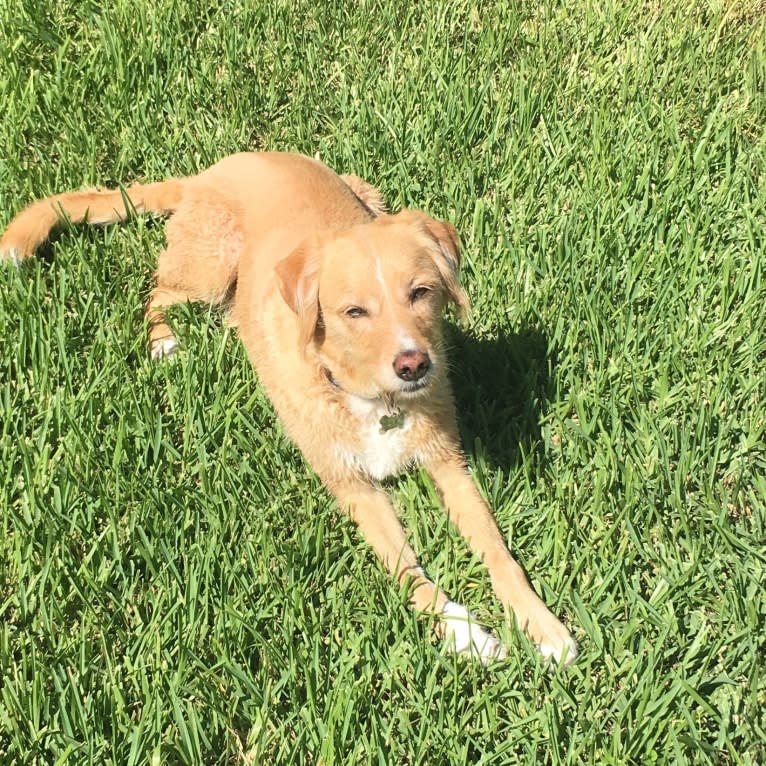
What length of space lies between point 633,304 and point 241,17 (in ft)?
9.85

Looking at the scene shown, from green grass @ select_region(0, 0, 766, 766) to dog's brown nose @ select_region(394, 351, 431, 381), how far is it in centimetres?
70

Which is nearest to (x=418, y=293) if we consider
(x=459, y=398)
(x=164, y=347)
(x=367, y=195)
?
(x=459, y=398)

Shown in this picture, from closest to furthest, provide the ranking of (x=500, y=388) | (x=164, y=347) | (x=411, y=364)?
(x=411, y=364) < (x=500, y=388) < (x=164, y=347)

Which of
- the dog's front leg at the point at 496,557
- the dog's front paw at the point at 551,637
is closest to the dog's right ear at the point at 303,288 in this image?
the dog's front leg at the point at 496,557

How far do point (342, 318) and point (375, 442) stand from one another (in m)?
0.55

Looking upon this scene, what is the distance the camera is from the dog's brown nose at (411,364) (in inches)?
107

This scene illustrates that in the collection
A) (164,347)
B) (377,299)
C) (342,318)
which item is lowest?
(164,347)

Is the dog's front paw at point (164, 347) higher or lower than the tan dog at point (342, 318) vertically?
lower

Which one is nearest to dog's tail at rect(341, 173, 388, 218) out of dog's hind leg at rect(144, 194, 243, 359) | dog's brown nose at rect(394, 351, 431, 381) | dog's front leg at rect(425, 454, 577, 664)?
dog's hind leg at rect(144, 194, 243, 359)

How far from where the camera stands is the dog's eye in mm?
2898

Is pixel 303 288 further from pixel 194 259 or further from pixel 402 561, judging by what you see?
pixel 194 259

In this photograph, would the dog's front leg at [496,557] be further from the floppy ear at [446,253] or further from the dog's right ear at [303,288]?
the dog's right ear at [303,288]

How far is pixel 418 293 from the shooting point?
2.92 metres

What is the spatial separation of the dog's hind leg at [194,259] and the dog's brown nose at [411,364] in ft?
4.84
